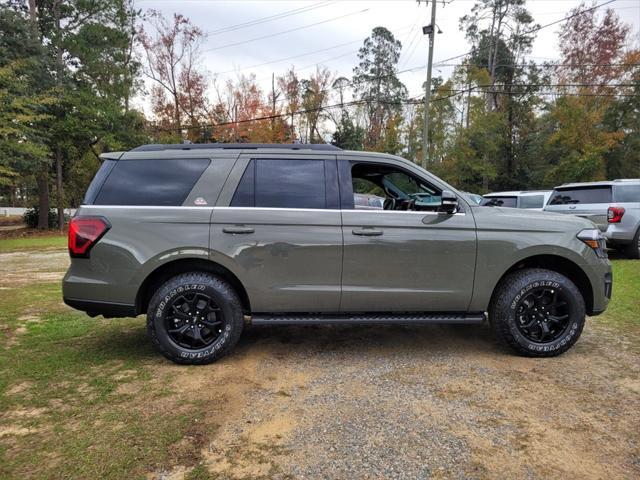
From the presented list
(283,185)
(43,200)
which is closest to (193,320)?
(283,185)

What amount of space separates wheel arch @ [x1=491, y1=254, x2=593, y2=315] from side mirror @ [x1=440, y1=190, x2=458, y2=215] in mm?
787

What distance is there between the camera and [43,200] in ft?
76.6

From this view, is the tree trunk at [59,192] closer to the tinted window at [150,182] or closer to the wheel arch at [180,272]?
the tinted window at [150,182]

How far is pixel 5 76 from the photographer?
14.0m

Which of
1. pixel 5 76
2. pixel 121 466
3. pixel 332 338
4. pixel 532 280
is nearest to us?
pixel 121 466

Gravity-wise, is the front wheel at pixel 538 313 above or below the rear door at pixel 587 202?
below

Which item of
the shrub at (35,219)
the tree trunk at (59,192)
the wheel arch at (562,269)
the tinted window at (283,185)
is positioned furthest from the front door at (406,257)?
the shrub at (35,219)

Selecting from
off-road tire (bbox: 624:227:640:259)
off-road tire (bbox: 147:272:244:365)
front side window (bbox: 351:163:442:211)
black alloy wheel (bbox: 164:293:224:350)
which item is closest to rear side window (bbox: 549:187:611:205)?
off-road tire (bbox: 624:227:640:259)

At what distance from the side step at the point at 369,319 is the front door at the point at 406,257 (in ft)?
0.20

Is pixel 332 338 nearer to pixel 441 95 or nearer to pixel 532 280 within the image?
pixel 532 280

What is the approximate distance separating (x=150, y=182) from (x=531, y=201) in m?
10.9

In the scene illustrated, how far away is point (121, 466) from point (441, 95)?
25731 mm

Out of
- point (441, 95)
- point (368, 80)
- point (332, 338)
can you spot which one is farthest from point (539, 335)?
point (368, 80)

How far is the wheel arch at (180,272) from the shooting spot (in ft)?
12.3
